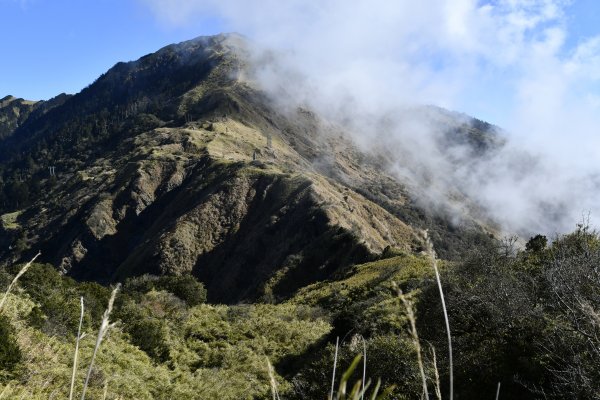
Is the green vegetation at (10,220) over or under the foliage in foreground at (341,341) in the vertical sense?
over

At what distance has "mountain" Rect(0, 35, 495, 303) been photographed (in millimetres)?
60875

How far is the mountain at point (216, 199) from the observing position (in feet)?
200

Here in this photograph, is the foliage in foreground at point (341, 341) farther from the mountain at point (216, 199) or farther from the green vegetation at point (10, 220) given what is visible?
the green vegetation at point (10, 220)

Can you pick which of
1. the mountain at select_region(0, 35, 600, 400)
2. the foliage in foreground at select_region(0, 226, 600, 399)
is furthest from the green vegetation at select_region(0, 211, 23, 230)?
the foliage in foreground at select_region(0, 226, 600, 399)

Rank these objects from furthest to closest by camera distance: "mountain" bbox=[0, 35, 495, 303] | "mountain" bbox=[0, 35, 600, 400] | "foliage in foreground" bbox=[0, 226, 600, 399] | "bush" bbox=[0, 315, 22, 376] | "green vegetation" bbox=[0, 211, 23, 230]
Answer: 1. "green vegetation" bbox=[0, 211, 23, 230]
2. "mountain" bbox=[0, 35, 495, 303]
3. "mountain" bbox=[0, 35, 600, 400]
4. "foliage in foreground" bbox=[0, 226, 600, 399]
5. "bush" bbox=[0, 315, 22, 376]

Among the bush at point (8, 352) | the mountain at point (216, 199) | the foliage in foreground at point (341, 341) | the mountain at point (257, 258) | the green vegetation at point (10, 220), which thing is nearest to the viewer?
the bush at point (8, 352)

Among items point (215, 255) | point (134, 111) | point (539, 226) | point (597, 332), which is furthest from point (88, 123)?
point (597, 332)

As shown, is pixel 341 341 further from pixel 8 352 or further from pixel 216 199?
pixel 216 199

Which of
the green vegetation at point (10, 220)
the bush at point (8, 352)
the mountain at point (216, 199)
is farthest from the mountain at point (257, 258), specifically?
the green vegetation at point (10, 220)

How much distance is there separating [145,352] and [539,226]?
133m

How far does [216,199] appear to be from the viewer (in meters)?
73.2

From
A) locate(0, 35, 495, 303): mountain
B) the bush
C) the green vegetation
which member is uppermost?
locate(0, 35, 495, 303): mountain

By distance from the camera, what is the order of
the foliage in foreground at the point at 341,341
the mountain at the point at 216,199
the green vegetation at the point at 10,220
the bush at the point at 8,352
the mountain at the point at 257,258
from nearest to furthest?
the bush at the point at 8,352, the foliage in foreground at the point at 341,341, the mountain at the point at 257,258, the mountain at the point at 216,199, the green vegetation at the point at 10,220

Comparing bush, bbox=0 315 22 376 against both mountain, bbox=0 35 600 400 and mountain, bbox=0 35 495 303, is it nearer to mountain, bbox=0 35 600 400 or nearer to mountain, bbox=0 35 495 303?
mountain, bbox=0 35 600 400
